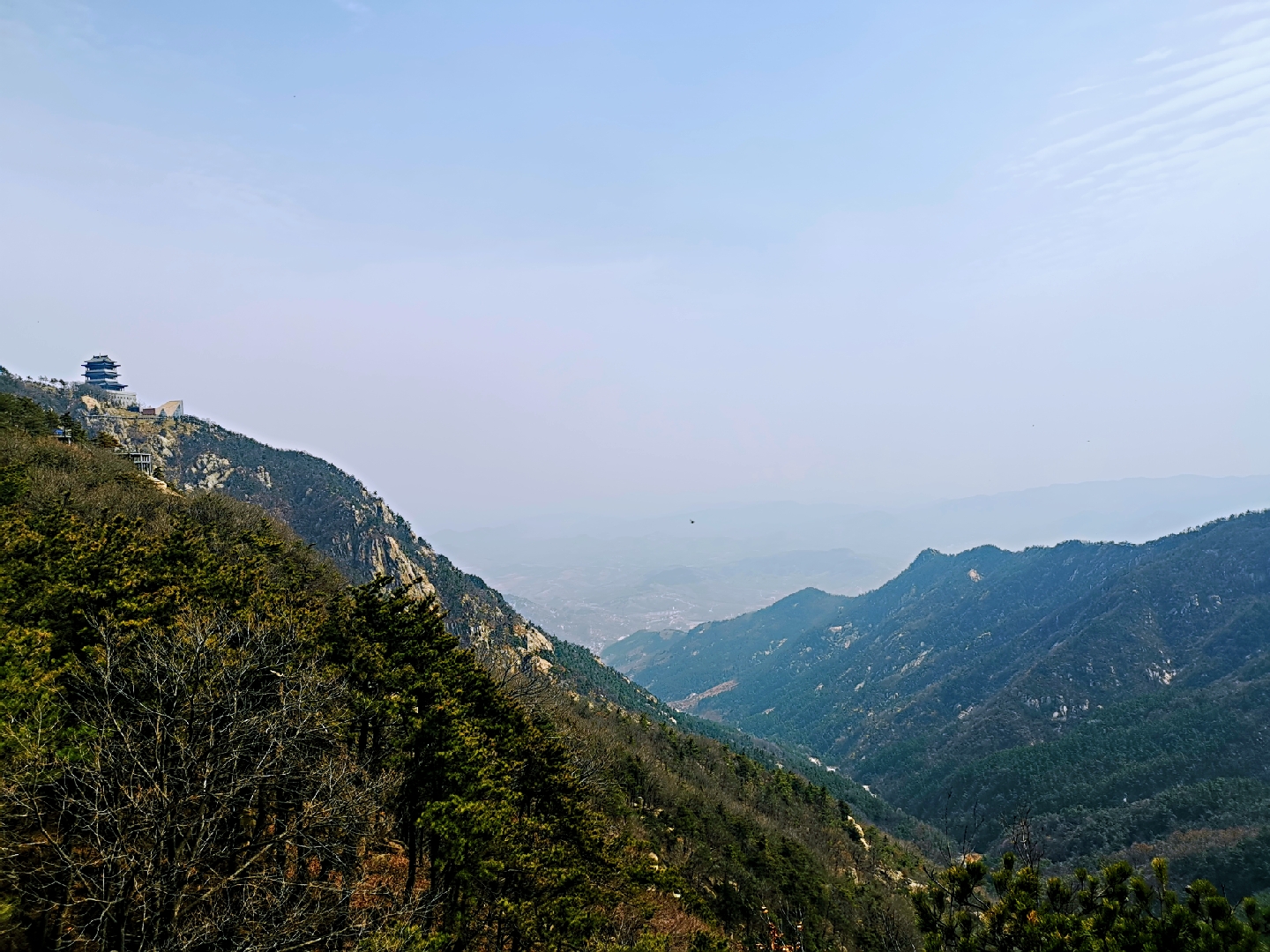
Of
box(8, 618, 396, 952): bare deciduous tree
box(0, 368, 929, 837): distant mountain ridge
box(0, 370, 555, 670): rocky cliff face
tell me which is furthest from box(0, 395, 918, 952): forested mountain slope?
box(0, 370, 555, 670): rocky cliff face

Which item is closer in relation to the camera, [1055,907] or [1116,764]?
[1055,907]

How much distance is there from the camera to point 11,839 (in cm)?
1400

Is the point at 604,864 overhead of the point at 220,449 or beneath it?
beneath

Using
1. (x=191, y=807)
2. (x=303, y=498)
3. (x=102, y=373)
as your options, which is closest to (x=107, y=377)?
(x=102, y=373)

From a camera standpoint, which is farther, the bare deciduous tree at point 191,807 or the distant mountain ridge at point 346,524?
the distant mountain ridge at point 346,524

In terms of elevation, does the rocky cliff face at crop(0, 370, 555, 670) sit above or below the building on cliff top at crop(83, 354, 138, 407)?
below

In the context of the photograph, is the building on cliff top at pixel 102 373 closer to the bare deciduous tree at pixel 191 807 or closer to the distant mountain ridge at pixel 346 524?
the distant mountain ridge at pixel 346 524

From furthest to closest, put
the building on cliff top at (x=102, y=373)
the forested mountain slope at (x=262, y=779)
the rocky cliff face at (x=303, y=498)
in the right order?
the building on cliff top at (x=102, y=373) < the rocky cliff face at (x=303, y=498) < the forested mountain slope at (x=262, y=779)

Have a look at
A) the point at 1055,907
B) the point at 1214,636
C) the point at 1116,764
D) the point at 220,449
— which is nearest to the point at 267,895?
the point at 1055,907

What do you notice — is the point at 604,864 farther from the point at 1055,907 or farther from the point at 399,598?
the point at 1055,907

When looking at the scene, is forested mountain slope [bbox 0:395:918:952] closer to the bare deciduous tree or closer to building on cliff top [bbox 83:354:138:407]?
the bare deciduous tree

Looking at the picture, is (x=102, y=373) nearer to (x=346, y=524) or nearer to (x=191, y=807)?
(x=346, y=524)

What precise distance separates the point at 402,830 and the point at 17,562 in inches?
710

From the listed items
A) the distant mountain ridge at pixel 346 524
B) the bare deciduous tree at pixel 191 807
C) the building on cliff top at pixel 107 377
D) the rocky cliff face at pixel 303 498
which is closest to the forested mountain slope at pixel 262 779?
the bare deciduous tree at pixel 191 807
